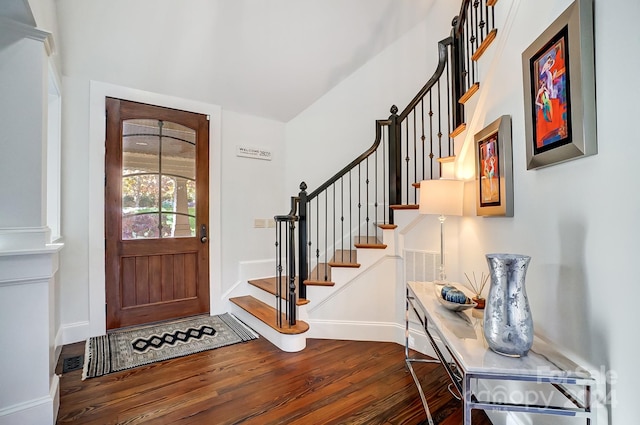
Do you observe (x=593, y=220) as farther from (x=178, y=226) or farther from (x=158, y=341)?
(x=178, y=226)

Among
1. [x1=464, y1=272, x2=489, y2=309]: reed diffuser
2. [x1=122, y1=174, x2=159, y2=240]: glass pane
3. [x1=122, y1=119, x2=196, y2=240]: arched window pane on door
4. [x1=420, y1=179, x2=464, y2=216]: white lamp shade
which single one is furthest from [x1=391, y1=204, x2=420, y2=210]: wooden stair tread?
[x1=122, y1=174, x2=159, y2=240]: glass pane

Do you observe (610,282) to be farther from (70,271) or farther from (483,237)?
(70,271)

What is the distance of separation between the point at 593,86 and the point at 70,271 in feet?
12.7

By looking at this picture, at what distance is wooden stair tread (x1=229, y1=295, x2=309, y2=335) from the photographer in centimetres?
266

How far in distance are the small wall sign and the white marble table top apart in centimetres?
305

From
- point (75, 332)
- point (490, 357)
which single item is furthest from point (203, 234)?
point (490, 357)

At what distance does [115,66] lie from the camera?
2855 mm

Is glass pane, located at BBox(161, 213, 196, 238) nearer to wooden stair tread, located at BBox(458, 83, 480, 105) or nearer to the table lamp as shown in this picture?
the table lamp

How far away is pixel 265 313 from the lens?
10.1 ft

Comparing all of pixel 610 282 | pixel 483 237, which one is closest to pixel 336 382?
pixel 483 237

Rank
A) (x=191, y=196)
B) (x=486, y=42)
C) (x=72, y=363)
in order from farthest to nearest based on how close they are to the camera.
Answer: (x=191, y=196)
(x=72, y=363)
(x=486, y=42)

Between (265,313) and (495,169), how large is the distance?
8.15 ft

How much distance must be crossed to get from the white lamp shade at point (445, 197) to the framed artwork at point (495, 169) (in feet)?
0.45

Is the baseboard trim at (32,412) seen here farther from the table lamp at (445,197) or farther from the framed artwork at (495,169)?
the framed artwork at (495,169)
